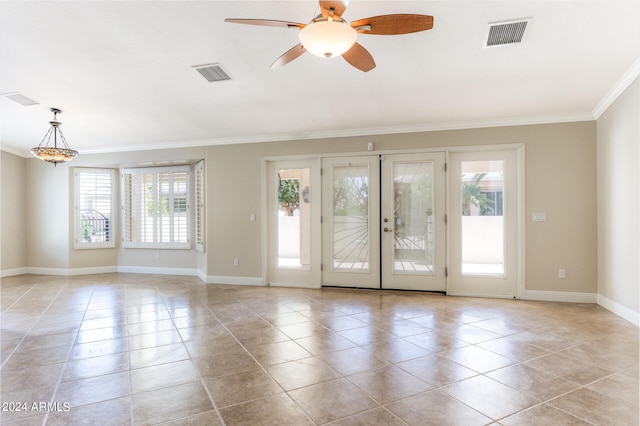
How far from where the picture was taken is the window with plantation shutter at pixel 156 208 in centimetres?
699

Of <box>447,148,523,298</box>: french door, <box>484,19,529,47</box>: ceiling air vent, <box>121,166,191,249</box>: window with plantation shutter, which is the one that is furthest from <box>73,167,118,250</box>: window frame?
<box>484,19,529,47</box>: ceiling air vent

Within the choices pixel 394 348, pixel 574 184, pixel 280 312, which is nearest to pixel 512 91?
pixel 574 184

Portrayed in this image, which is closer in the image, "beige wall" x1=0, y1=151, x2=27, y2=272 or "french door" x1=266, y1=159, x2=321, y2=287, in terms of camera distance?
"french door" x1=266, y1=159, x2=321, y2=287

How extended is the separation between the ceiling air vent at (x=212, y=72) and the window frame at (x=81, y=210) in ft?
15.1

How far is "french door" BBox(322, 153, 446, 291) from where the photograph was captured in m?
5.26

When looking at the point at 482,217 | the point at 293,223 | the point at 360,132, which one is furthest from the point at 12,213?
the point at 482,217

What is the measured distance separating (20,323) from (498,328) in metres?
5.19

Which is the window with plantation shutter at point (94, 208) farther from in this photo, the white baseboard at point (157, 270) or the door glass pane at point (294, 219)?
the door glass pane at point (294, 219)

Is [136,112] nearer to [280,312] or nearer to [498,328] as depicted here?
[280,312]

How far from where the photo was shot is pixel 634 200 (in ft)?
12.2

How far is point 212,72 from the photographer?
12.5ft

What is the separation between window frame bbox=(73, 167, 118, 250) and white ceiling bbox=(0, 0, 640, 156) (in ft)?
4.89

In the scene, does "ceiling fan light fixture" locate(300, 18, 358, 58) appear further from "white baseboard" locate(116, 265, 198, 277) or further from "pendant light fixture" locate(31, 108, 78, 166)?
"white baseboard" locate(116, 265, 198, 277)

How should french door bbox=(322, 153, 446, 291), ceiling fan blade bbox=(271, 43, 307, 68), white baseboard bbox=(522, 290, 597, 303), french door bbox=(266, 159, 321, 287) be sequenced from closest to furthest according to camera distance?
ceiling fan blade bbox=(271, 43, 307, 68)
white baseboard bbox=(522, 290, 597, 303)
french door bbox=(322, 153, 446, 291)
french door bbox=(266, 159, 321, 287)
